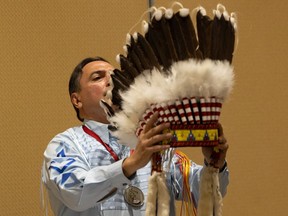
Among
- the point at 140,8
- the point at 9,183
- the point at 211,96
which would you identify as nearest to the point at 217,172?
the point at 211,96

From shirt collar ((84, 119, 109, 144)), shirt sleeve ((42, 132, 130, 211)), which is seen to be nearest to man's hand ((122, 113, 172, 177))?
shirt sleeve ((42, 132, 130, 211))

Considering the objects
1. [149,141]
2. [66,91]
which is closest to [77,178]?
[149,141]

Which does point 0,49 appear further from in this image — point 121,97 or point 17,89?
point 121,97

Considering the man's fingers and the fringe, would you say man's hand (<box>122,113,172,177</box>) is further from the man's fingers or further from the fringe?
the fringe

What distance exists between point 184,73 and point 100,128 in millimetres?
671

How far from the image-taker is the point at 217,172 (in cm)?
176

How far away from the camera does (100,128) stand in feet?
7.13

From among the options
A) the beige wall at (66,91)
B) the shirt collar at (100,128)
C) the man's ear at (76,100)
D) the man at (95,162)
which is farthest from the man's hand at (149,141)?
the beige wall at (66,91)

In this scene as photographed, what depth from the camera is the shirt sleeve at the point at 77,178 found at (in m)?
1.80

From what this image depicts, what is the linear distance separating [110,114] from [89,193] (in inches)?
9.1

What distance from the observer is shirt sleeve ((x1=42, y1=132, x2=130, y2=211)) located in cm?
180

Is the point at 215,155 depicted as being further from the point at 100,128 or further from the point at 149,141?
the point at 100,128

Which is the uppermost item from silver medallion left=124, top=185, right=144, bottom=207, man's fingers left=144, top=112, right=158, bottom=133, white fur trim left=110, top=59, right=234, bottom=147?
white fur trim left=110, top=59, right=234, bottom=147

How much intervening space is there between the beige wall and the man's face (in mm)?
534
